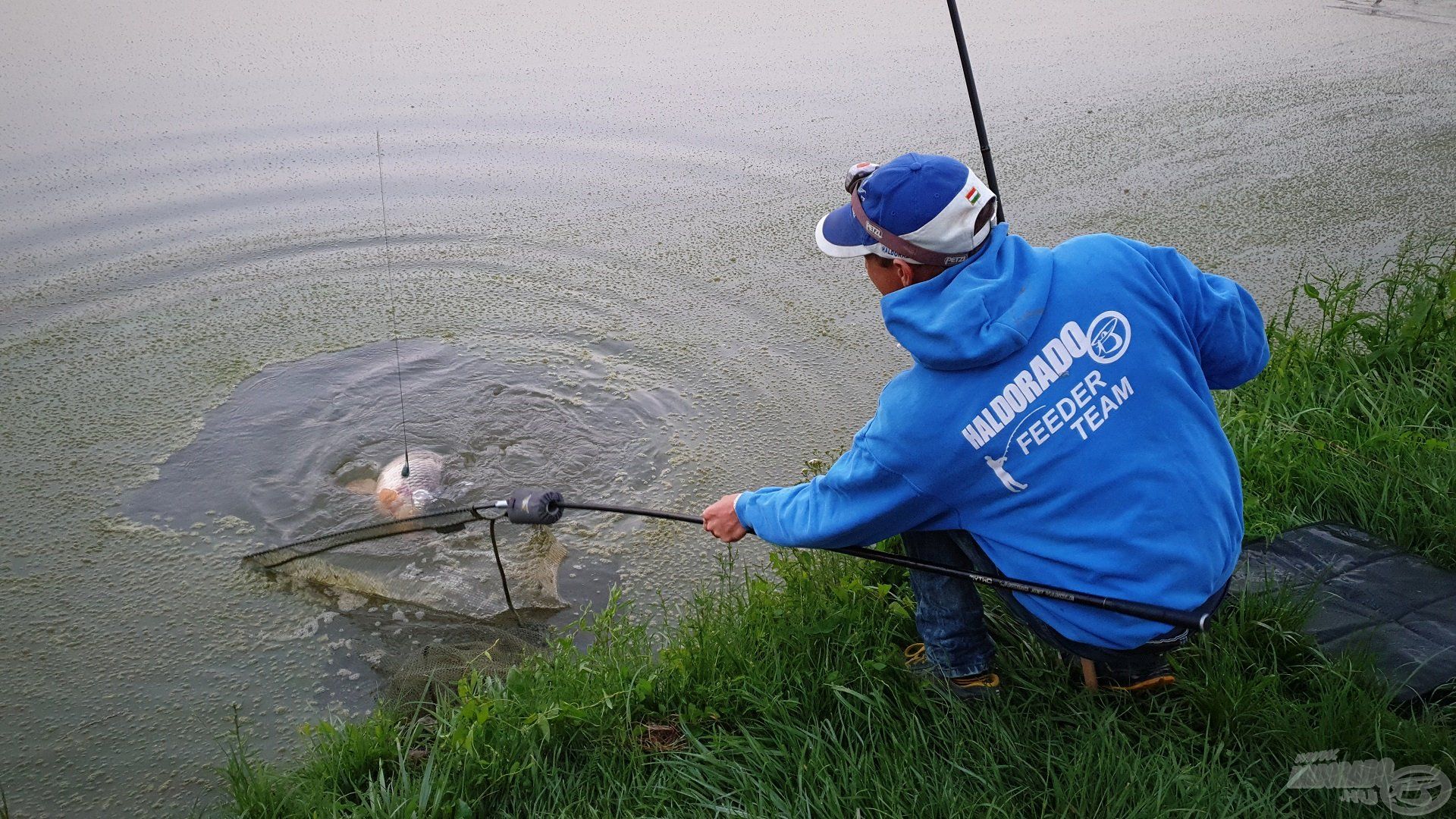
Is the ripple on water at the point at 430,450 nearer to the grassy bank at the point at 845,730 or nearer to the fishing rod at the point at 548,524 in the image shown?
the fishing rod at the point at 548,524

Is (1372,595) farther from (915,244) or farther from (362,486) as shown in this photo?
(362,486)

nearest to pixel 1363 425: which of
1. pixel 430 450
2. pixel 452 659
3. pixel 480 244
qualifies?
pixel 452 659

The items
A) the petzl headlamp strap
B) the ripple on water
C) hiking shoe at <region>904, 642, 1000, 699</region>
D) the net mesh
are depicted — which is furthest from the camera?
the ripple on water

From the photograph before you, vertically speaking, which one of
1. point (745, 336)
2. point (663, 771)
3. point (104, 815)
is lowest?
point (104, 815)

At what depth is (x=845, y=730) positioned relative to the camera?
199 cm

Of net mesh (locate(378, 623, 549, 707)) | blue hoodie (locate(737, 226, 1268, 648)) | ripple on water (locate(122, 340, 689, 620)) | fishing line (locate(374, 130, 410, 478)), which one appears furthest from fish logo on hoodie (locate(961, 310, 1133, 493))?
fishing line (locate(374, 130, 410, 478))

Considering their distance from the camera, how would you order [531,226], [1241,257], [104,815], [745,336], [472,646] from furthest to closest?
[531,226] < [1241,257] < [745,336] < [472,646] < [104,815]

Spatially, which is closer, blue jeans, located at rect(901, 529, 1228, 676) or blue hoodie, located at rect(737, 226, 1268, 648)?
blue hoodie, located at rect(737, 226, 1268, 648)

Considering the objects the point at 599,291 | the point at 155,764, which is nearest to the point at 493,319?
the point at 599,291

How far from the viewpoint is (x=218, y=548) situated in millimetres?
3176

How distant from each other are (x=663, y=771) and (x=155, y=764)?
1292mm

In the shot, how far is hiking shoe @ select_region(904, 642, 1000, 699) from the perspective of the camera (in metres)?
2.04

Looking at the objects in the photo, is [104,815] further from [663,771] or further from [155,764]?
[663,771]

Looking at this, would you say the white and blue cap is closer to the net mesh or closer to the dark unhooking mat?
the dark unhooking mat
